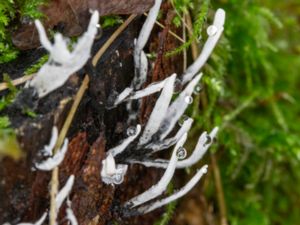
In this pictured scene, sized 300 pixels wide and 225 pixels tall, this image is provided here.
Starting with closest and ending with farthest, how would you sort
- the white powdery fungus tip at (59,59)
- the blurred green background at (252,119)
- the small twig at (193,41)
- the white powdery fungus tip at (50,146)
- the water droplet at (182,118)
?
the white powdery fungus tip at (59,59) < the white powdery fungus tip at (50,146) < the water droplet at (182,118) < the small twig at (193,41) < the blurred green background at (252,119)

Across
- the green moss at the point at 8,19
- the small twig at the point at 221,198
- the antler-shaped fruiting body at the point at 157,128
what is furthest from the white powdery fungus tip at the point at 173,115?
the small twig at the point at 221,198

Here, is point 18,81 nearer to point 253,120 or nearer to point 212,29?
point 212,29

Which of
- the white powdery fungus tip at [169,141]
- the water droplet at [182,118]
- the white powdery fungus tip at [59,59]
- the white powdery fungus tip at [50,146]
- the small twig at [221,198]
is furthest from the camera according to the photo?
the small twig at [221,198]

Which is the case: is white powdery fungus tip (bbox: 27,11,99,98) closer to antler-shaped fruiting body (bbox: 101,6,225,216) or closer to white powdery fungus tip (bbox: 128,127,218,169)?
antler-shaped fruiting body (bbox: 101,6,225,216)

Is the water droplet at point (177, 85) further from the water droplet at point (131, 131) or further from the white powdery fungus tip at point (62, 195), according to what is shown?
the white powdery fungus tip at point (62, 195)

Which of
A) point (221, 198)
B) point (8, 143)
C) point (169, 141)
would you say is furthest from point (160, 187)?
point (221, 198)

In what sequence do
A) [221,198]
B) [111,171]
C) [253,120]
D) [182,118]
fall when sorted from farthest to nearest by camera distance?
1. [253,120]
2. [221,198]
3. [182,118]
4. [111,171]

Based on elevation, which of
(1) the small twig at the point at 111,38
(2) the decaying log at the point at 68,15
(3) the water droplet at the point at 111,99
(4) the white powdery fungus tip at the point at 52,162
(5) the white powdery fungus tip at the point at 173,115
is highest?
(2) the decaying log at the point at 68,15
